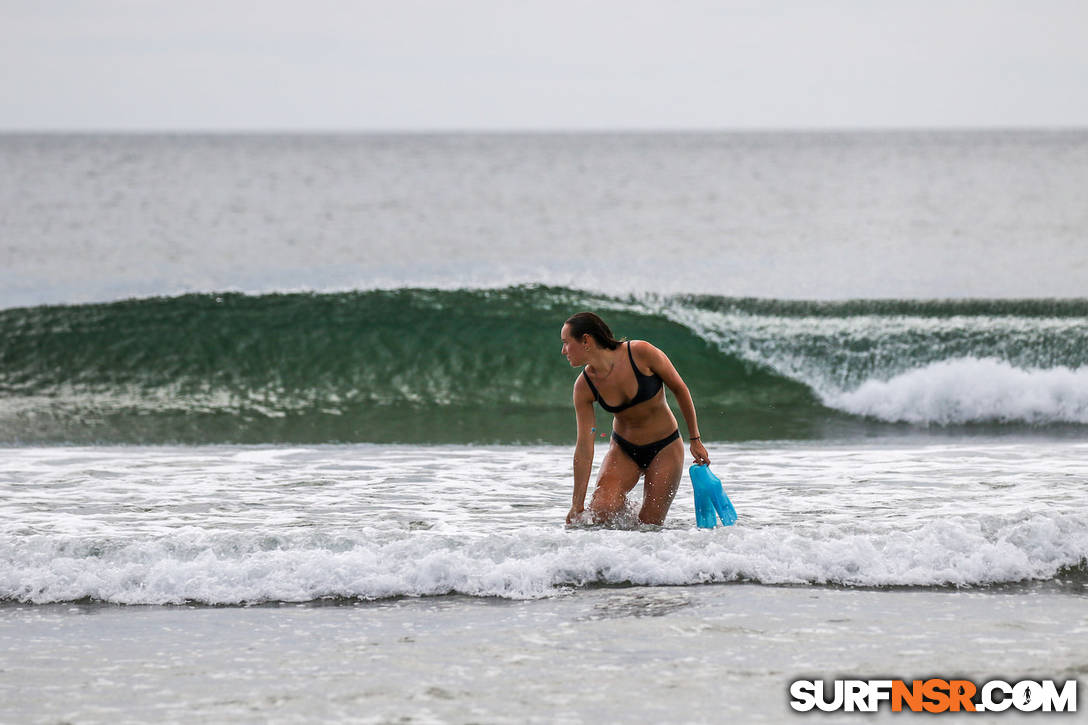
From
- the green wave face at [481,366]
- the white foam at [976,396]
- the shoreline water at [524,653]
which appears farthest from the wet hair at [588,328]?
the white foam at [976,396]

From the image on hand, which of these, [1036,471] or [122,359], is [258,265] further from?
[1036,471]

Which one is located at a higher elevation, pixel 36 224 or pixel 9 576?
pixel 36 224

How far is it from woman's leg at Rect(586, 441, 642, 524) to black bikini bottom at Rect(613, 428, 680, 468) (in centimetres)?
3

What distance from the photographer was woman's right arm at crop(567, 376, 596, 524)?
675 centimetres

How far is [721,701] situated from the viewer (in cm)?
434

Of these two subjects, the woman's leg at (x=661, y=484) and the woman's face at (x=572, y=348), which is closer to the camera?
the woman's face at (x=572, y=348)

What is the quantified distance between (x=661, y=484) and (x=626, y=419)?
1.50 feet

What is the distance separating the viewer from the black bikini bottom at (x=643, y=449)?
714 centimetres

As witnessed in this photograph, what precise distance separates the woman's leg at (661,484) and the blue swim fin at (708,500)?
258 mm

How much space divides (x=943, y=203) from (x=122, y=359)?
35.2 m

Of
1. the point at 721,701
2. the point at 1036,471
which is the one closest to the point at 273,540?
the point at 721,701

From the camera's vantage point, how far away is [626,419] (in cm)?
713

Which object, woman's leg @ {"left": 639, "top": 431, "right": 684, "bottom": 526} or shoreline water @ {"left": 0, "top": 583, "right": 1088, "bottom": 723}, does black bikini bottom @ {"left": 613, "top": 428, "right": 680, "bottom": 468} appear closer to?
woman's leg @ {"left": 639, "top": 431, "right": 684, "bottom": 526}

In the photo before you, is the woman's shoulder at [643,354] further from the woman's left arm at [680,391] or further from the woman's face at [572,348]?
the woman's face at [572,348]
